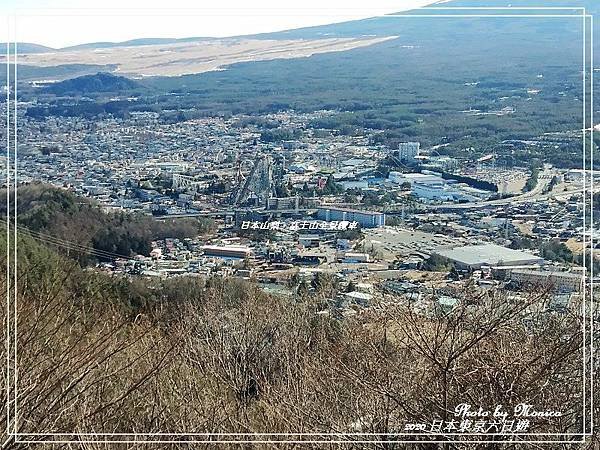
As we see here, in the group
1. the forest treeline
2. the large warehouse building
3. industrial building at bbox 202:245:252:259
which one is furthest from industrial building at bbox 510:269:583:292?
the forest treeline

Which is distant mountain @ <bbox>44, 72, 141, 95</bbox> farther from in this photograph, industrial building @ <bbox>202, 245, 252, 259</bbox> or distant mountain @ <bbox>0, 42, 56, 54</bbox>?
industrial building @ <bbox>202, 245, 252, 259</bbox>

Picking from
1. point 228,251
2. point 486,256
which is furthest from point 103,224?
point 486,256

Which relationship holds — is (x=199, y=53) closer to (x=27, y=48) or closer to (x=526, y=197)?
(x=27, y=48)

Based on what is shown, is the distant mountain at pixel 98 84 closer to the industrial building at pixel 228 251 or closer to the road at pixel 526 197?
the industrial building at pixel 228 251

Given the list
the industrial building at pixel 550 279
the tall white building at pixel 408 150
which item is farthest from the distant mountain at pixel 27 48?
the industrial building at pixel 550 279

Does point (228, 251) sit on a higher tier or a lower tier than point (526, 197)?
lower
